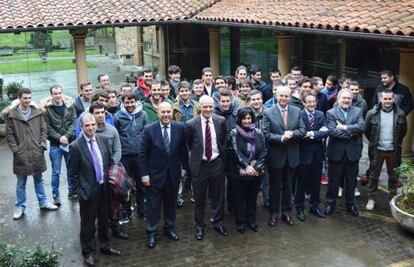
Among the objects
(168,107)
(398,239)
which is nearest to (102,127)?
(168,107)

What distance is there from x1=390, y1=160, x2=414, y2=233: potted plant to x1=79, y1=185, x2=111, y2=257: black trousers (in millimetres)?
4017

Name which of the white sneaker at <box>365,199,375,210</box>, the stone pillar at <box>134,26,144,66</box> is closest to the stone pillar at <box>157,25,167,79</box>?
the stone pillar at <box>134,26,144,66</box>

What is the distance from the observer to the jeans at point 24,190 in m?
7.81

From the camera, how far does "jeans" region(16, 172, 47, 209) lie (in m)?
7.81

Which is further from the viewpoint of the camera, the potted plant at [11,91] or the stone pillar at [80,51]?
the potted plant at [11,91]

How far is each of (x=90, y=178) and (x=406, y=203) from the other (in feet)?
14.5

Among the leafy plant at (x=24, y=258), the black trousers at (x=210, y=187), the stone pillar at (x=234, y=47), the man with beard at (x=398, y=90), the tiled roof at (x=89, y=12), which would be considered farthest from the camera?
the stone pillar at (x=234, y=47)

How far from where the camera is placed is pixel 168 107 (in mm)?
6441

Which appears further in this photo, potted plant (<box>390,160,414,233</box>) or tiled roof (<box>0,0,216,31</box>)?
tiled roof (<box>0,0,216,31</box>)

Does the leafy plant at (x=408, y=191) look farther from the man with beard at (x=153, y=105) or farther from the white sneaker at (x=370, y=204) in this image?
the man with beard at (x=153, y=105)

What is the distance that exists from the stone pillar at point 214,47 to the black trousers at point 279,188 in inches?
378

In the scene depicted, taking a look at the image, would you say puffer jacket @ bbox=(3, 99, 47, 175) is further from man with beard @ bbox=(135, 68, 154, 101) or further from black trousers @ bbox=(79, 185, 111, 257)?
black trousers @ bbox=(79, 185, 111, 257)

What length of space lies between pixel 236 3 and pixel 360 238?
32.4 feet

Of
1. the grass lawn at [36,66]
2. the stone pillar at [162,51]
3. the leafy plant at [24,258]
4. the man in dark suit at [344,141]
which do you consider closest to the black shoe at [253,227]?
the man in dark suit at [344,141]
